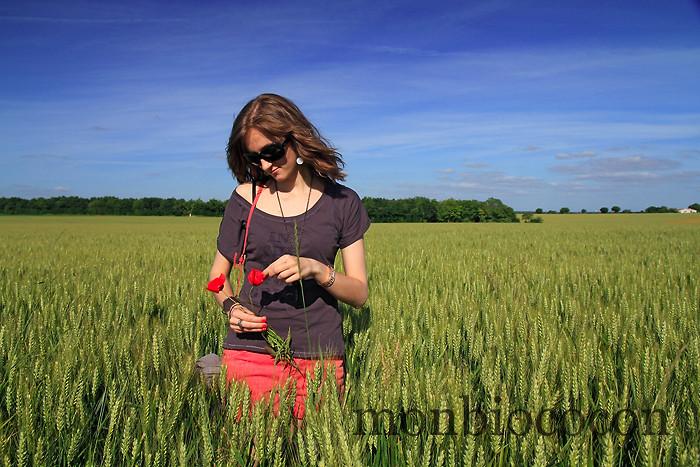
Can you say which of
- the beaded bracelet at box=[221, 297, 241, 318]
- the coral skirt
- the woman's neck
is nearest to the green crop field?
the coral skirt

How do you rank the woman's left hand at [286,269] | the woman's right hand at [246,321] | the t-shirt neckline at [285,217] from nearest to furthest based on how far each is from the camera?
the woman's left hand at [286,269] < the woman's right hand at [246,321] < the t-shirt neckline at [285,217]

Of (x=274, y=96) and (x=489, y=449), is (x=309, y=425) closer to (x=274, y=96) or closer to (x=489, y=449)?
(x=489, y=449)

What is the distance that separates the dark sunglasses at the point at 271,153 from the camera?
181 cm

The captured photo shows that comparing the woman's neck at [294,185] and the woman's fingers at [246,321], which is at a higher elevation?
the woman's neck at [294,185]

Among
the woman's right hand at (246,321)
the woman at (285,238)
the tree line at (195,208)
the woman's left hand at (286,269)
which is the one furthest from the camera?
the tree line at (195,208)

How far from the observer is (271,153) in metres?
1.82

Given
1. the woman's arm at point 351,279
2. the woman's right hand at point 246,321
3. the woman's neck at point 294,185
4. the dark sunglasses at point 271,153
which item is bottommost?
the woman's right hand at point 246,321

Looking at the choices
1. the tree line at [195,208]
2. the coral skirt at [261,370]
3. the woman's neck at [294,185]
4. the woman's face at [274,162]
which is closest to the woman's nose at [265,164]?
the woman's face at [274,162]

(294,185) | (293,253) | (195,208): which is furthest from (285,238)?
(195,208)

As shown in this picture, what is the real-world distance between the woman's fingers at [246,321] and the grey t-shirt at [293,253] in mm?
145

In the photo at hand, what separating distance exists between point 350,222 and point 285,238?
0.27 meters

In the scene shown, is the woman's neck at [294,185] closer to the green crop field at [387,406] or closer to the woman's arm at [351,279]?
the woman's arm at [351,279]

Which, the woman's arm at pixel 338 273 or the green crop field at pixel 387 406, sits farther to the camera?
the woman's arm at pixel 338 273

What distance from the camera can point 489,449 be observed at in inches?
51.7
